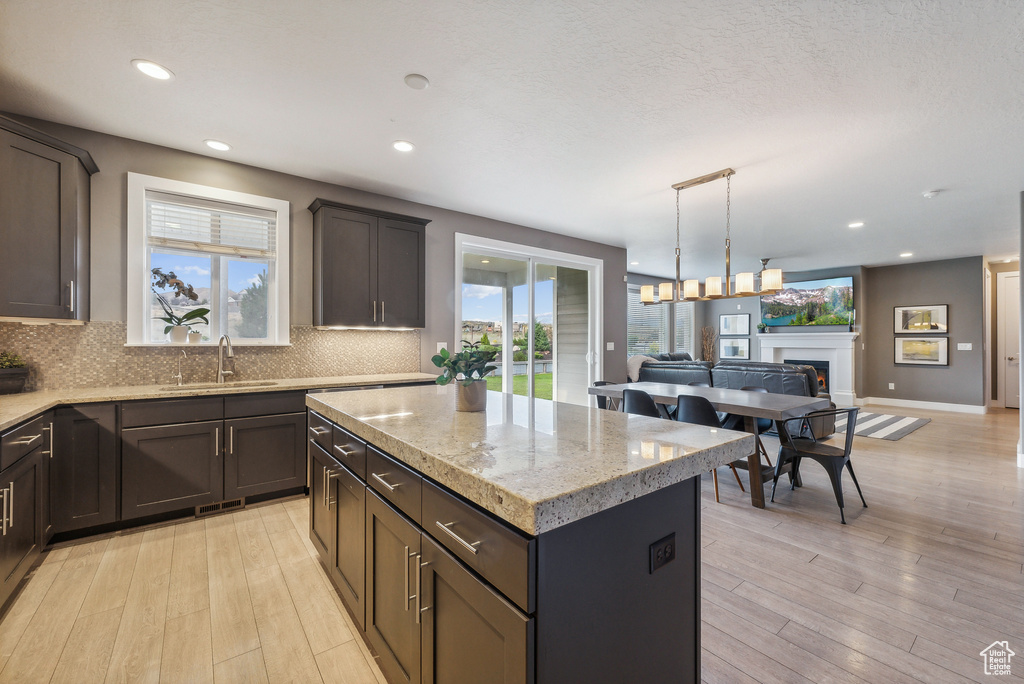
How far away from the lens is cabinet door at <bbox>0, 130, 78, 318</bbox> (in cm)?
228

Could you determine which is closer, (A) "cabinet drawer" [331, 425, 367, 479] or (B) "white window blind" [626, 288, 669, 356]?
(A) "cabinet drawer" [331, 425, 367, 479]

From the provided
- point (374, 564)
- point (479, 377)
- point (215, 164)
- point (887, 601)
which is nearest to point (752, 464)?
point (887, 601)

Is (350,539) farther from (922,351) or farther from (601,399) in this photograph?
(922,351)

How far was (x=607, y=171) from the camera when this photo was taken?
11.7 ft

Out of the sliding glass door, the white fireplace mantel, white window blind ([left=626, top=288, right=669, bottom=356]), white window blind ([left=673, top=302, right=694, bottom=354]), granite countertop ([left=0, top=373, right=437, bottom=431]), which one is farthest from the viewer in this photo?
white window blind ([left=673, top=302, right=694, bottom=354])

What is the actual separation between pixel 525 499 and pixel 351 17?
2186 mm

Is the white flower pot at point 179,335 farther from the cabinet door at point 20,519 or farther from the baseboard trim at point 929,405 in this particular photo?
the baseboard trim at point 929,405

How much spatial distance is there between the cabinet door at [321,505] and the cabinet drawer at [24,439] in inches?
46.8

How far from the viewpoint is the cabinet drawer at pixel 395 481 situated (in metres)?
1.19

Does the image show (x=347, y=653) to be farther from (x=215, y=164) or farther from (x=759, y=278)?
(x=759, y=278)

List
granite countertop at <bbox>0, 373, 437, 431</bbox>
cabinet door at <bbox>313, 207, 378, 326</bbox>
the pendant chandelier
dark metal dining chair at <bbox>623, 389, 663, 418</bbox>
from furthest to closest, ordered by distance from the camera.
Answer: the pendant chandelier, cabinet door at <bbox>313, 207, 378, 326</bbox>, dark metal dining chair at <bbox>623, 389, 663, 418</bbox>, granite countertop at <bbox>0, 373, 437, 431</bbox>

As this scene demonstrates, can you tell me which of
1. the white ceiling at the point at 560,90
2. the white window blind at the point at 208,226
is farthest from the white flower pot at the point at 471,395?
the white window blind at the point at 208,226

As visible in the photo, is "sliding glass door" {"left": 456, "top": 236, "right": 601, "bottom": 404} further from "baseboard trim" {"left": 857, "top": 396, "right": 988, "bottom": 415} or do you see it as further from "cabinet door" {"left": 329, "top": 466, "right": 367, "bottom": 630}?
"baseboard trim" {"left": 857, "top": 396, "right": 988, "bottom": 415}

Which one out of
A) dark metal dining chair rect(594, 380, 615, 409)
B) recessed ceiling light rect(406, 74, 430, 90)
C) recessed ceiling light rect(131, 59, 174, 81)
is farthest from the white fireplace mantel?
recessed ceiling light rect(131, 59, 174, 81)
